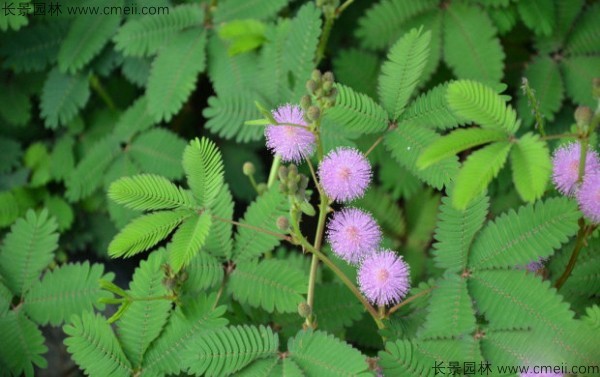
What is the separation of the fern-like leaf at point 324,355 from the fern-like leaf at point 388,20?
3.29 feet

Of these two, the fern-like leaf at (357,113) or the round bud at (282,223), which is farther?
the fern-like leaf at (357,113)

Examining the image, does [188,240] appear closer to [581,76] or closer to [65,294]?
[65,294]

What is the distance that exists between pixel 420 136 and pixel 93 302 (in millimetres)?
808

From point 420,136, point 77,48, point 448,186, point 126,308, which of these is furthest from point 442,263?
point 77,48

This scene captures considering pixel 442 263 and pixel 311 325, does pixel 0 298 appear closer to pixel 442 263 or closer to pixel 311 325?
pixel 311 325

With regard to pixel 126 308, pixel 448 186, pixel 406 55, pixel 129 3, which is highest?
pixel 129 3

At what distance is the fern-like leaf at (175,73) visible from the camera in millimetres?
1784

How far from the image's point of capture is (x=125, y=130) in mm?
1964

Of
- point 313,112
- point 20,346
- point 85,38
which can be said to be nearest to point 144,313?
point 20,346

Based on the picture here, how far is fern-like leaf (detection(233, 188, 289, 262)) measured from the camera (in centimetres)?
139

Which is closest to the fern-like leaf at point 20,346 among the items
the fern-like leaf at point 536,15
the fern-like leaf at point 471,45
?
the fern-like leaf at point 471,45

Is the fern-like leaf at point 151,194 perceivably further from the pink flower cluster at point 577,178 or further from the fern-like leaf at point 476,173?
the pink flower cluster at point 577,178

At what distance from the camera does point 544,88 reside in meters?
1.86

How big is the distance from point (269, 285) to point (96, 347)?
0.37 metres
